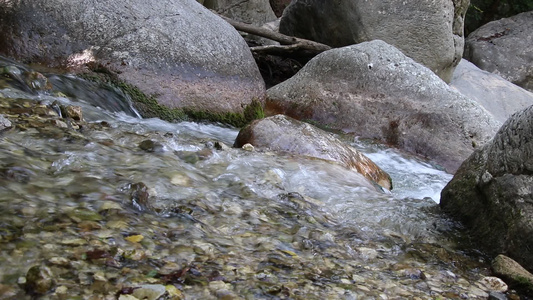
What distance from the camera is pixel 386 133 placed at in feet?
23.8

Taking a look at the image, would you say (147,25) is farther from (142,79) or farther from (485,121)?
(485,121)

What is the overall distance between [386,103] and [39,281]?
618 centimetres

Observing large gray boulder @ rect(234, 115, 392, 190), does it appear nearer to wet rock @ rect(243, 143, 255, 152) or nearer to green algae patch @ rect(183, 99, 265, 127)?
wet rock @ rect(243, 143, 255, 152)

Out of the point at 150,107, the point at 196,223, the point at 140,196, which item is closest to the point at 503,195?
the point at 196,223

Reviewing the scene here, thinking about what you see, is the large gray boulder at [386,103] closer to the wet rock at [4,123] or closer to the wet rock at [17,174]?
the wet rock at [4,123]

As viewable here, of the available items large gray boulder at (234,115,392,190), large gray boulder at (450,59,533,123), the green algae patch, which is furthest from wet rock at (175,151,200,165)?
large gray boulder at (450,59,533,123)

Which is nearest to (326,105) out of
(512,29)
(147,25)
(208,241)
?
(147,25)

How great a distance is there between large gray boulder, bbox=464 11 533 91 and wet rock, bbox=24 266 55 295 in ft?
40.7

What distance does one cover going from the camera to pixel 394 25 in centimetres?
903

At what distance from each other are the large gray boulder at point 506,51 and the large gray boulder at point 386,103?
5824 mm

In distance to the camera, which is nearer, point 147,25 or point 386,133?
point 147,25

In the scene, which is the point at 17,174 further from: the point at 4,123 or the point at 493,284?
the point at 493,284

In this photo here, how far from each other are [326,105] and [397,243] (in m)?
4.49

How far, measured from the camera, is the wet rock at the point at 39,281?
69.4 inches
